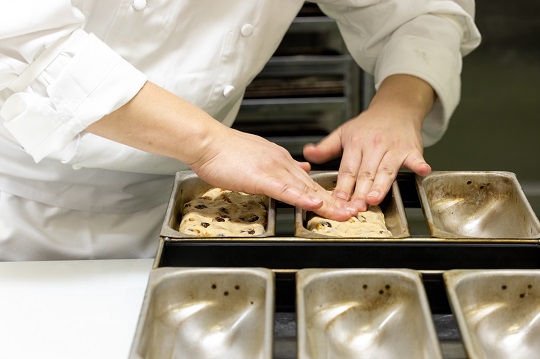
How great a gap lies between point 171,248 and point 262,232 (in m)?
0.18

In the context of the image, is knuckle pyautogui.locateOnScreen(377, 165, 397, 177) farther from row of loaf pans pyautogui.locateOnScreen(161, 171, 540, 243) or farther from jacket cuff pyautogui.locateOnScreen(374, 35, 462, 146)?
jacket cuff pyautogui.locateOnScreen(374, 35, 462, 146)

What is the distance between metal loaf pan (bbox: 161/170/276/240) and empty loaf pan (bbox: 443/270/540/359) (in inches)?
13.1

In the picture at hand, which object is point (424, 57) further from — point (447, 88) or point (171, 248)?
point (171, 248)

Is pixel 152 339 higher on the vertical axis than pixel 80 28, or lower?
lower

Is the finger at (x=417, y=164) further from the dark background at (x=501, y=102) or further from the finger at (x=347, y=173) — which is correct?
the dark background at (x=501, y=102)

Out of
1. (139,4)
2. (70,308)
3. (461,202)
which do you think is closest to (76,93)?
(139,4)

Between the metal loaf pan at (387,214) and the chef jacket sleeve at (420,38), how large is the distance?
16.3 inches

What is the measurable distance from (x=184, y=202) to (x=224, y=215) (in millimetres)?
103

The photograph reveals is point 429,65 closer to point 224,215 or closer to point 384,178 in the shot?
point 384,178

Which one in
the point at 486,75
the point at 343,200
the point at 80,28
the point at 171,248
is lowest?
the point at 486,75

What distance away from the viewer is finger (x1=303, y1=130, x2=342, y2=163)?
1613 millimetres

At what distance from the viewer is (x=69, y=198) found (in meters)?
1.66

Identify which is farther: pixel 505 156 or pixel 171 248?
pixel 505 156

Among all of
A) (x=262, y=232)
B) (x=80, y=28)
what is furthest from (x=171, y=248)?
(x=80, y=28)
